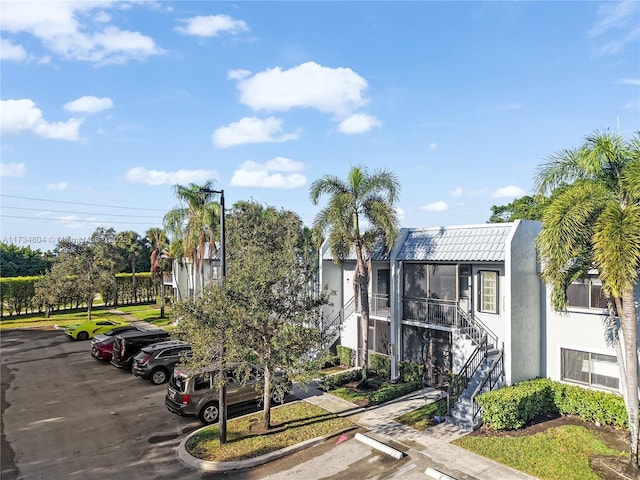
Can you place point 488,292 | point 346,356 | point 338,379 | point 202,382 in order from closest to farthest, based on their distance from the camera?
point 202,382 → point 488,292 → point 338,379 → point 346,356

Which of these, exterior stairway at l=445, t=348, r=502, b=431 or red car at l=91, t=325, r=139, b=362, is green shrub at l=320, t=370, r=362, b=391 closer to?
exterior stairway at l=445, t=348, r=502, b=431

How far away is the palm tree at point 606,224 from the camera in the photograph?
9.66 meters

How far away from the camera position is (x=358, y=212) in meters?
17.1

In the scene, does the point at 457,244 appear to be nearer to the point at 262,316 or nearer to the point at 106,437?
the point at 262,316

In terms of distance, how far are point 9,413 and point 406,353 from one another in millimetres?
15579

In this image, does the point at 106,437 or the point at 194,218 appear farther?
the point at 194,218

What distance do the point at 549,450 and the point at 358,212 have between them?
10050mm

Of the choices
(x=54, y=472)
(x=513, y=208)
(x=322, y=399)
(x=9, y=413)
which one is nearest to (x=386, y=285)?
(x=322, y=399)

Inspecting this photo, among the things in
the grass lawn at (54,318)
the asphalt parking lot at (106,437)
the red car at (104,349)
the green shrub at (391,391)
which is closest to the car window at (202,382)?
the asphalt parking lot at (106,437)

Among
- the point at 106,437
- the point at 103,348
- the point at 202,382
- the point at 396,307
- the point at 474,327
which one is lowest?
the point at 106,437

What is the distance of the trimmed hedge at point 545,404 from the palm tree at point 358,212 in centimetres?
571

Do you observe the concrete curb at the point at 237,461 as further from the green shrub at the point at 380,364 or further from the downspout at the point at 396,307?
the green shrub at the point at 380,364

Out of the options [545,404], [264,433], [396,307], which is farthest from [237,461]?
[545,404]

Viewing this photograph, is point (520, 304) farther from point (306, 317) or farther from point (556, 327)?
point (306, 317)
